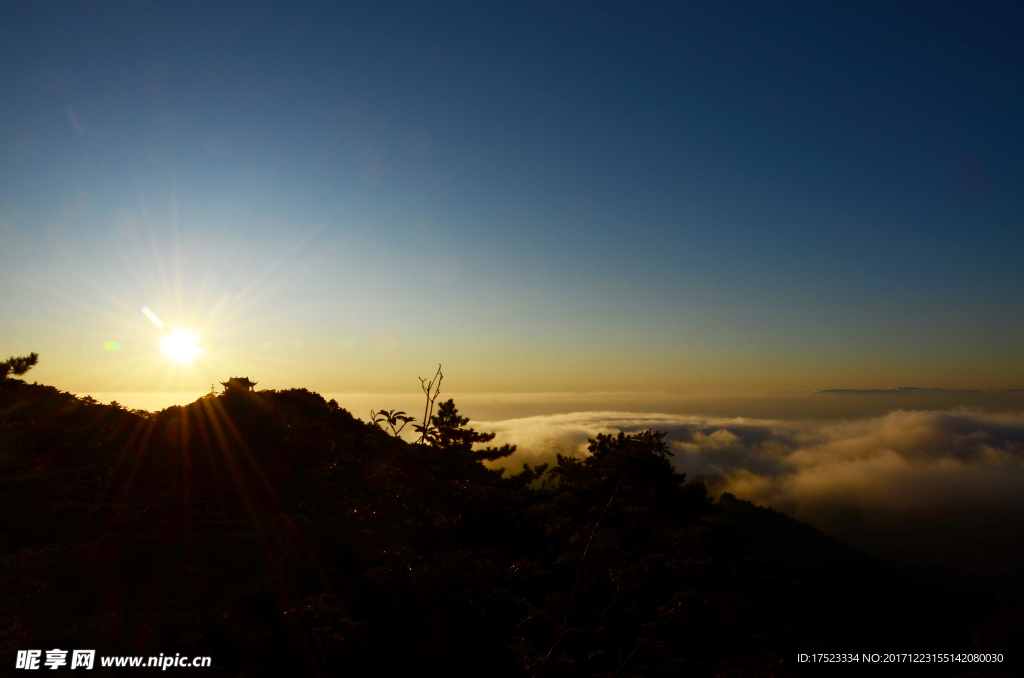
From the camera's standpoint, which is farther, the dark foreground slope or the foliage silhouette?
the foliage silhouette

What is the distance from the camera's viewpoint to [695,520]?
27125mm

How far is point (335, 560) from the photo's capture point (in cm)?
1573

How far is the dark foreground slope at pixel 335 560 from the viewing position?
855 cm

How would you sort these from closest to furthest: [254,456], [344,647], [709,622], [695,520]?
[344,647] → [709,622] → [254,456] → [695,520]

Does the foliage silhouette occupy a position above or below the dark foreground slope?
above

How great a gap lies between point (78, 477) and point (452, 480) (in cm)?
1642

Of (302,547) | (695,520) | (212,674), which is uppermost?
(302,547)

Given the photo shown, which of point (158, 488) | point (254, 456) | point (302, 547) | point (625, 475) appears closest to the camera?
point (625, 475)

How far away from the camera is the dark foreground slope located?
855 cm

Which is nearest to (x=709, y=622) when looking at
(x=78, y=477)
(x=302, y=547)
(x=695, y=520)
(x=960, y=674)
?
(x=695, y=520)

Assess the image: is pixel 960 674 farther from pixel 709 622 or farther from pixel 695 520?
pixel 695 520

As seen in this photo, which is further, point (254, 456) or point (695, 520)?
point (695, 520)

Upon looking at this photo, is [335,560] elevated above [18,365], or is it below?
below

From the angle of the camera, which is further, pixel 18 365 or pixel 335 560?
pixel 335 560
